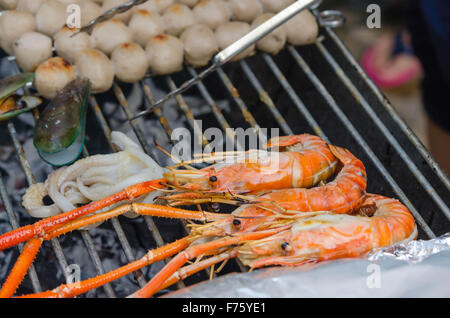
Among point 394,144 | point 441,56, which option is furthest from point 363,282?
point 441,56

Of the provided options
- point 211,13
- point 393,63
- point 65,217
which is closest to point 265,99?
point 211,13

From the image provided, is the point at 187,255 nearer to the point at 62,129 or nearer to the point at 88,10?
the point at 62,129

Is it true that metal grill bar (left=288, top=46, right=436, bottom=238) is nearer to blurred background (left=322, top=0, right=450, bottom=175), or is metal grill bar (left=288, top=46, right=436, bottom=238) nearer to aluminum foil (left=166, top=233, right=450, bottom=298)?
aluminum foil (left=166, top=233, right=450, bottom=298)

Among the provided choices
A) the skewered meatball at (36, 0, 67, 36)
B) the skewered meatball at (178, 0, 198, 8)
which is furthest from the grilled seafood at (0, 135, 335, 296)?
the skewered meatball at (178, 0, 198, 8)

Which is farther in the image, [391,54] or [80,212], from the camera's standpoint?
[391,54]

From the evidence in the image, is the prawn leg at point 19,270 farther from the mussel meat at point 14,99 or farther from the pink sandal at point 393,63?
the pink sandal at point 393,63
